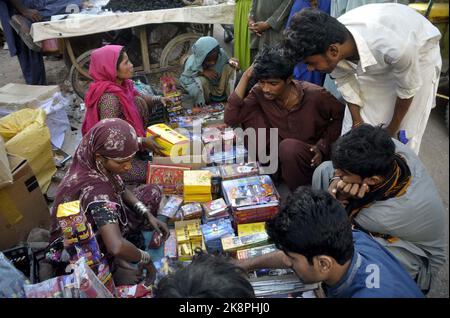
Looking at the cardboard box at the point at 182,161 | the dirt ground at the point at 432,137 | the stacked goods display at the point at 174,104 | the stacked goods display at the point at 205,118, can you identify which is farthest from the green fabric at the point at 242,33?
the cardboard box at the point at 182,161

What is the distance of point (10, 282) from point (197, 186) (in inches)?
51.5

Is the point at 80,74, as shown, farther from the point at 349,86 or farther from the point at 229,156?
the point at 349,86

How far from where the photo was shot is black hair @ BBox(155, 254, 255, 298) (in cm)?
113

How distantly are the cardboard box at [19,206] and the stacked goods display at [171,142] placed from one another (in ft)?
3.47

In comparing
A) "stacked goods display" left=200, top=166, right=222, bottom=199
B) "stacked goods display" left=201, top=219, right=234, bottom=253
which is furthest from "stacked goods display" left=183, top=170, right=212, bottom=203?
"stacked goods display" left=201, top=219, right=234, bottom=253

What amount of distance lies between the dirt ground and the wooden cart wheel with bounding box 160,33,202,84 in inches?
47.0

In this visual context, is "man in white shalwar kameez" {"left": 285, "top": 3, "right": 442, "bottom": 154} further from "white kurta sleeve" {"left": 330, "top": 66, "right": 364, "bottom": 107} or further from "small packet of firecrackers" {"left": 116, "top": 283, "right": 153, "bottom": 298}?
"small packet of firecrackers" {"left": 116, "top": 283, "right": 153, "bottom": 298}

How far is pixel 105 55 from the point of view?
3.18 m

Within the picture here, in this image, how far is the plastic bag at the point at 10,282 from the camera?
1543 millimetres

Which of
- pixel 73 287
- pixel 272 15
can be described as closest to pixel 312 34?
pixel 73 287

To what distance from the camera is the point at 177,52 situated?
541 centimetres

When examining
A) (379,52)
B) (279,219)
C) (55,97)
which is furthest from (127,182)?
(379,52)

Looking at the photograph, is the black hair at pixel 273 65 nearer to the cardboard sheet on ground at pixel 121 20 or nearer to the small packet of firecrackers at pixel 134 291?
the small packet of firecrackers at pixel 134 291

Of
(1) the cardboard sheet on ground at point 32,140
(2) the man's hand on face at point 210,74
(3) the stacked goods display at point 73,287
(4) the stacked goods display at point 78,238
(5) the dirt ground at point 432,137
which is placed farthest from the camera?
(2) the man's hand on face at point 210,74
